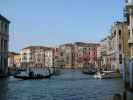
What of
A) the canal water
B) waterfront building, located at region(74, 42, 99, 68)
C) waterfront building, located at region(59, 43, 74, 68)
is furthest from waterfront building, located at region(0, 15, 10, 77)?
waterfront building, located at region(59, 43, 74, 68)

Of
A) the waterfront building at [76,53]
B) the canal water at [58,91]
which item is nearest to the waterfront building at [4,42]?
the canal water at [58,91]

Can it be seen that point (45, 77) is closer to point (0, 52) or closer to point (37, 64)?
point (0, 52)

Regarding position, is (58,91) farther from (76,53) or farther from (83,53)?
(76,53)

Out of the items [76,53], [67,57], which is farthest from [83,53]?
[67,57]

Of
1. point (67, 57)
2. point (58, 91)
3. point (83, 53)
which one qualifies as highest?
point (83, 53)

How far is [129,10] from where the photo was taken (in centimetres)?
4438

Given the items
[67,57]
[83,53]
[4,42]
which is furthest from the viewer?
[67,57]

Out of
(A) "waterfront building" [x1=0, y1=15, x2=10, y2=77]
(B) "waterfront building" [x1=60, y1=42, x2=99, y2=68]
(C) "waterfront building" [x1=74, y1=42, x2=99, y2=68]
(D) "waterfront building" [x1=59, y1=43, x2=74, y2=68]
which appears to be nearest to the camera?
(A) "waterfront building" [x1=0, y1=15, x2=10, y2=77]

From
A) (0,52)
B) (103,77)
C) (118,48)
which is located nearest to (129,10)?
(103,77)

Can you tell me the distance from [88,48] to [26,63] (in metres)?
29.9

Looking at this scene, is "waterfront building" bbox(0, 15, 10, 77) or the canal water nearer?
the canal water

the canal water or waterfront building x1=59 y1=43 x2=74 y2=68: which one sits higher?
waterfront building x1=59 y1=43 x2=74 y2=68

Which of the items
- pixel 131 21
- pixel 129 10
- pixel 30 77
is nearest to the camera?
pixel 129 10

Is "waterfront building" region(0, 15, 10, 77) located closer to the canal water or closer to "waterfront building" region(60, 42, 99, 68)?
the canal water
